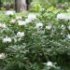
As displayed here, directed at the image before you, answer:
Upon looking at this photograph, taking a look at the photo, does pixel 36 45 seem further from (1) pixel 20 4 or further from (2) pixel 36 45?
(1) pixel 20 4

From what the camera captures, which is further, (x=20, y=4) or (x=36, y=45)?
(x=20, y=4)

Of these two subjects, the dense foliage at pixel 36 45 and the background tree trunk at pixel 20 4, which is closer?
the dense foliage at pixel 36 45

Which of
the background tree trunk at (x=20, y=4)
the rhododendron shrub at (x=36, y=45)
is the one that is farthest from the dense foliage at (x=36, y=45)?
the background tree trunk at (x=20, y=4)

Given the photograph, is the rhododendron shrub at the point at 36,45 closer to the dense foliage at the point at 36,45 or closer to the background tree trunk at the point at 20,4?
the dense foliage at the point at 36,45

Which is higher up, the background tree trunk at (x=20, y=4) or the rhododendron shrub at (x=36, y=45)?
the rhododendron shrub at (x=36, y=45)

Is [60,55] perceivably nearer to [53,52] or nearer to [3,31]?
[53,52]

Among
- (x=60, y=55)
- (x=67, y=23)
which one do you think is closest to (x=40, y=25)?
(x=67, y=23)

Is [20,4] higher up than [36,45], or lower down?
lower down

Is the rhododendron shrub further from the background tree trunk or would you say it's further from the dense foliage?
the background tree trunk

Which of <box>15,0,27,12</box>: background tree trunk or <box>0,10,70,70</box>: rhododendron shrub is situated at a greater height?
<box>0,10,70,70</box>: rhododendron shrub

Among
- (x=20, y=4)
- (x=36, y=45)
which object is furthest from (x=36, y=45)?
(x=20, y=4)

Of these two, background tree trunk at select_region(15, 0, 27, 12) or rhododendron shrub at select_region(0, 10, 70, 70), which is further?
background tree trunk at select_region(15, 0, 27, 12)

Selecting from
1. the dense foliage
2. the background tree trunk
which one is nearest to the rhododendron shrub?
the dense foliage

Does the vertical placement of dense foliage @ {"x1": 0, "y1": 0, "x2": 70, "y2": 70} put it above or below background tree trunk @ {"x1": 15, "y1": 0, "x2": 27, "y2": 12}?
above
